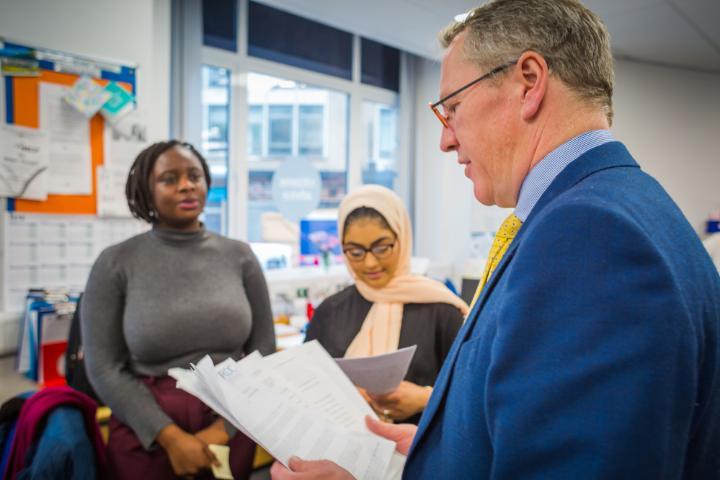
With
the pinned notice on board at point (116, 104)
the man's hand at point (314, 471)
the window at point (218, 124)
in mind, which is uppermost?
the window at point (218, 124)

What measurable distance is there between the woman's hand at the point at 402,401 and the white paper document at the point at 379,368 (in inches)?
2.1

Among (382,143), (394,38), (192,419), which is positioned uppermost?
(394,38)

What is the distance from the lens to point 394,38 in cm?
366

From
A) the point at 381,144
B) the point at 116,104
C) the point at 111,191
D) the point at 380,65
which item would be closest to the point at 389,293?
the point at 111,191

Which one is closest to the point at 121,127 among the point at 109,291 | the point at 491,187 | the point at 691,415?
the point at 109,291

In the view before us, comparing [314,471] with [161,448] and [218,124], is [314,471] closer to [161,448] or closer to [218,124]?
[161,448]

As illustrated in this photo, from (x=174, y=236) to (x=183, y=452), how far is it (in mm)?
691

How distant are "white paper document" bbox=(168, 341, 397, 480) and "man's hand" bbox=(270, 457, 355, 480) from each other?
0.03 metres

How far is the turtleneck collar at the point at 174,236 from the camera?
1.64 meters

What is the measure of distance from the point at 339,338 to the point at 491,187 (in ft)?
3.24

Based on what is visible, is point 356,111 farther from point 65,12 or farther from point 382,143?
point 65,12

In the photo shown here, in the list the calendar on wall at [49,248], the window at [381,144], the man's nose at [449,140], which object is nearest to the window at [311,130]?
the window at [381,144]

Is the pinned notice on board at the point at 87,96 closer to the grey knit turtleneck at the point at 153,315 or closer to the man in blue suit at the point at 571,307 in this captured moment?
the grey knit turtleneck at the point at 153,315

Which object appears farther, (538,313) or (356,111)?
(356,111)
